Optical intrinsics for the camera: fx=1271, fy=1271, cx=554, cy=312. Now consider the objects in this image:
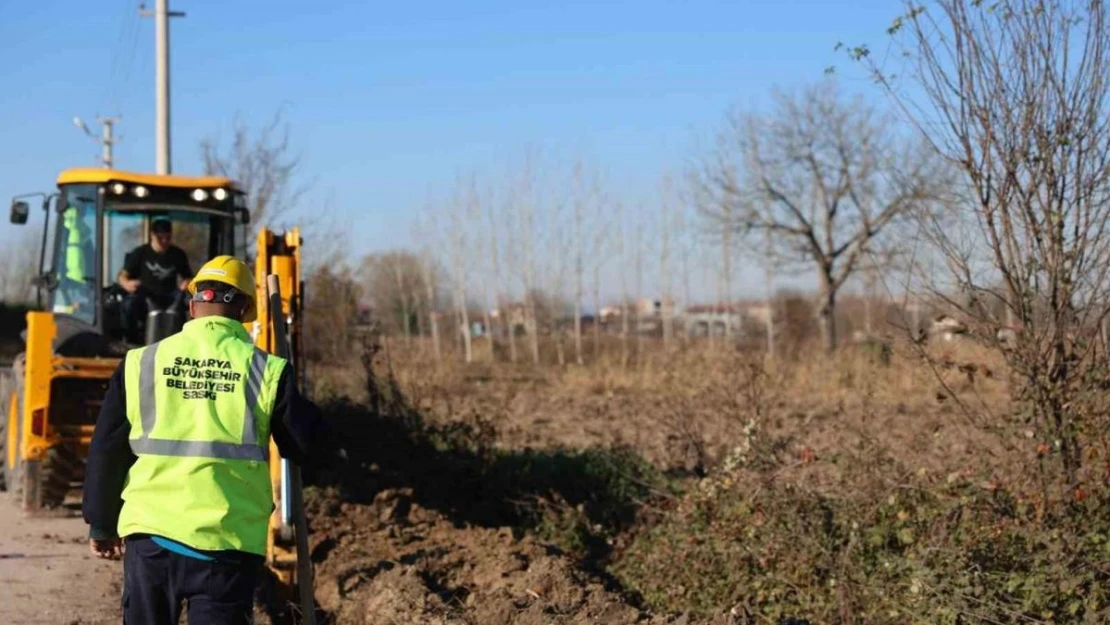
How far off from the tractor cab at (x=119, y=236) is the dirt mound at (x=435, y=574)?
2974mm

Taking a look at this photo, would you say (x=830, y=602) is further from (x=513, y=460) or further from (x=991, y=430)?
(x=513, y=460)

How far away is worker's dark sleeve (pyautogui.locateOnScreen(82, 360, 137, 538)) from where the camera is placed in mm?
4617

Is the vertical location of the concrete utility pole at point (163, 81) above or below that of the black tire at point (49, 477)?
above

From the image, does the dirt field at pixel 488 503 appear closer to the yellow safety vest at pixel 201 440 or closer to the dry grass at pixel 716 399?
the dry grass at pixel 716 399

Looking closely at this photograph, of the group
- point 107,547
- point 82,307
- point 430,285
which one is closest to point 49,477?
point 82,307

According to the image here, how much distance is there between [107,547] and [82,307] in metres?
7.92

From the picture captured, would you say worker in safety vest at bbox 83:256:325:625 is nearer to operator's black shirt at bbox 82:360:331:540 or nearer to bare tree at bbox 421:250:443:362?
operator's black shirt at bbox 82:360:331:540

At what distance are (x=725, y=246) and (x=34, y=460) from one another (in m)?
24.4

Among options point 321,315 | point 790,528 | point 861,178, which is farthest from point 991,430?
point 861,178

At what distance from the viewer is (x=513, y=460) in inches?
497

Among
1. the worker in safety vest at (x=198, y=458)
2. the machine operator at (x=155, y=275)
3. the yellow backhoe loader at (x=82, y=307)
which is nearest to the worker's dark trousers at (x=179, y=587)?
the worker in safety vest at (x=198, y=458)

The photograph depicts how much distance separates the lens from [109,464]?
15.2 feet

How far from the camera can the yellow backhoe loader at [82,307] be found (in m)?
11.0

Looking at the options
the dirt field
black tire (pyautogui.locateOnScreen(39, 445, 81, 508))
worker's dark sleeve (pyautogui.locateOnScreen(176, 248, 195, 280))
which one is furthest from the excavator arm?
black tire (pyautogui.locateOnScreen(39, 445, 81, 508))
